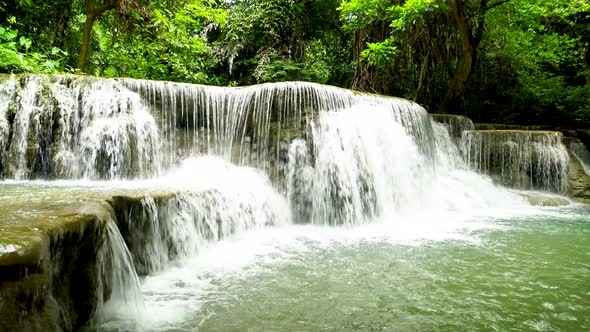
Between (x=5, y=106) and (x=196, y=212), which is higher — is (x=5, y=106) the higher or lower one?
the higher one

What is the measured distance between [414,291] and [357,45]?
34.6ft

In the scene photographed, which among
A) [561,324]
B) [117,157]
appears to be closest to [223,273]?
[561,324]

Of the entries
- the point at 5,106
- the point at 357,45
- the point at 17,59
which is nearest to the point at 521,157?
the point at 357,45

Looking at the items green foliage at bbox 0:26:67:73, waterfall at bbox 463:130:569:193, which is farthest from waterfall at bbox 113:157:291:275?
waterfall at bbox 463:130:569:193

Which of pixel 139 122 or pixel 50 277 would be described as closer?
pixel 50 277

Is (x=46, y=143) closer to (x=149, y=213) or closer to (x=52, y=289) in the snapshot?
(x=149, y=213)

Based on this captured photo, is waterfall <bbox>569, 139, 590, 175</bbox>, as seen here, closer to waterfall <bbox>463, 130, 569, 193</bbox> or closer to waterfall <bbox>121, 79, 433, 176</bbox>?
waterfall <bbox>463, 130, 569, 193</bbox>

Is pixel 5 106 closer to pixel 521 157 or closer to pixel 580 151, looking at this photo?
pixel 521 157

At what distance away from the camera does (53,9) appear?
31.1 feet

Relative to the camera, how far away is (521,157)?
9898 mm

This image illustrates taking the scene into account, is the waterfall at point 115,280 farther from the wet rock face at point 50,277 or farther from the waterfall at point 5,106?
the waterfall at point 5,106

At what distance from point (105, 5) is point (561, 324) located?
31.6 ft

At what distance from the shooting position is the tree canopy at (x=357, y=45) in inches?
380

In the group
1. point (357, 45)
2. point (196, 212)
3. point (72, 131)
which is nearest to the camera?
point (196, 212)
